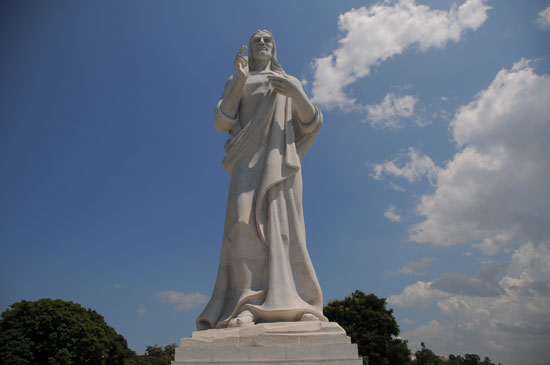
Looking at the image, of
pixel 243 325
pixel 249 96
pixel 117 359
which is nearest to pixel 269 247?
pixel 243 325

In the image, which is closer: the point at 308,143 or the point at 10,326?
the point at 308,143

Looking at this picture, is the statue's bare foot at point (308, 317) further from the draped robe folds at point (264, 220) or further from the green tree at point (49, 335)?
the green tree at point (49, 335)

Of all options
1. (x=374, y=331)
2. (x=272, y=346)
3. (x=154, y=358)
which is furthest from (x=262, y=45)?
(x=154, y=358)

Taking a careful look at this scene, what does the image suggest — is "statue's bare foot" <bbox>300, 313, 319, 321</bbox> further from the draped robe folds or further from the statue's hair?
the statue's hair

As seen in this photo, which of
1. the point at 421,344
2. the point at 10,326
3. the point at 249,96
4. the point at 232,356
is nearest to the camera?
the point at 232,356

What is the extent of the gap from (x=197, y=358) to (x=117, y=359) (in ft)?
158

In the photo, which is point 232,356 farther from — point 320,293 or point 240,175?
point 240,175

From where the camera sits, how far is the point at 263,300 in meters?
7.39

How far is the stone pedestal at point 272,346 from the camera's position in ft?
20.2

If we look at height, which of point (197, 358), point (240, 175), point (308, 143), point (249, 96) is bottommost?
point (197, 358)

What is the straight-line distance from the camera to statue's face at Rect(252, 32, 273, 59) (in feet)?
31.3

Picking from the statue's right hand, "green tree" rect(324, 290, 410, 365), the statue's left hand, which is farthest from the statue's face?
"green tree" rect(324, 290, 410, 365)

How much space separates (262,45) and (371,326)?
3615cm

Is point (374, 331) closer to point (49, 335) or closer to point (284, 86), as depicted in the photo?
point (49, 335)
